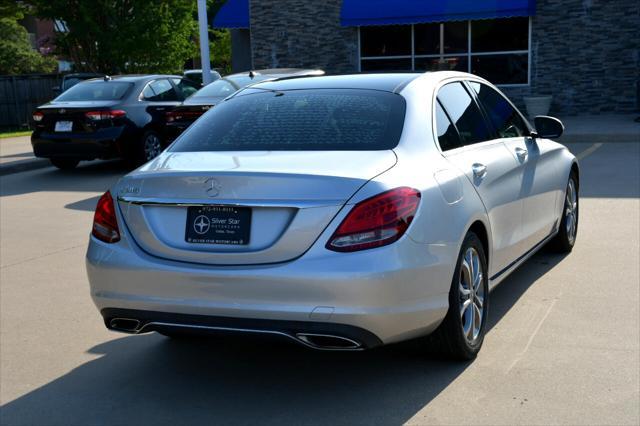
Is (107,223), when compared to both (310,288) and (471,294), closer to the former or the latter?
(310,288)

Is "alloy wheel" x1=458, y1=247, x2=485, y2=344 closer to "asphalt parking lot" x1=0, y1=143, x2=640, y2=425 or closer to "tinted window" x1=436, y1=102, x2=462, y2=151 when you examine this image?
"asphalt parking lot" x1=0, y1=143, x2=640, y2=425

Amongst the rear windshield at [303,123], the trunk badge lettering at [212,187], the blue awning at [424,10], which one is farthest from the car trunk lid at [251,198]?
the blue awning at [424,10]

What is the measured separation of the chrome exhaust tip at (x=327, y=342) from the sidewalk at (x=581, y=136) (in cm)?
1182

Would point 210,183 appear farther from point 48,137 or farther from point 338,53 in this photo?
point 338,53

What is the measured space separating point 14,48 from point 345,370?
32.4 metres

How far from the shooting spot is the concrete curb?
14427 millimetres

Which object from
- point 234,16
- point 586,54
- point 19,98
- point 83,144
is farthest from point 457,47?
point 19,98

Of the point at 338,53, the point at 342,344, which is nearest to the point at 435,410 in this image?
the point at 342,344

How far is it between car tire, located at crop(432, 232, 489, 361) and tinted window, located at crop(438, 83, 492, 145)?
2.40 feet

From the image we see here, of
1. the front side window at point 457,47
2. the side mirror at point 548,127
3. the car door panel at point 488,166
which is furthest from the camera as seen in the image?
the front side window at point 457,47

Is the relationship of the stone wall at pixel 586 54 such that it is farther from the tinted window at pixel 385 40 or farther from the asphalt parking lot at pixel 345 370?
the asphalt parking lot at pixel 345 370

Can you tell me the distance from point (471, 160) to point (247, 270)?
1.62m

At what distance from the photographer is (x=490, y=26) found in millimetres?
21562

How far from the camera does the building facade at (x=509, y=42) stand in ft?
67.4
